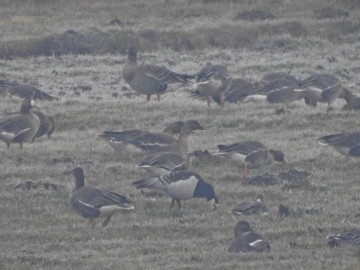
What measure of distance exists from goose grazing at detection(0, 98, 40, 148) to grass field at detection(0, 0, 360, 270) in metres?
0.24

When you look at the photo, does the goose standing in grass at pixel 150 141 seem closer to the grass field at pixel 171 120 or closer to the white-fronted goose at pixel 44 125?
the grass field at pixel 171 120

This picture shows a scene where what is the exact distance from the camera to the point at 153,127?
2242 cm

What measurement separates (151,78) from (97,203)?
37.0 ft

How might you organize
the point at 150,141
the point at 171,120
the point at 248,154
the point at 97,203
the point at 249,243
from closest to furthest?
the point at 249,243
the point at 97,203
the point at 248,154
the point at 150,141
the point at 171,120

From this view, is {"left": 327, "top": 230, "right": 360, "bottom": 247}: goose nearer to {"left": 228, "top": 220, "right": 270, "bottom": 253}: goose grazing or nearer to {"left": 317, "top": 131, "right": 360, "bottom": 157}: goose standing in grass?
{"left": 228, "top": 220, "right": 270, "bottom": 253}: goose grazing

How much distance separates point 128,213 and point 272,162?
375 centimetres

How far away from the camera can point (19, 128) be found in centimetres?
1962

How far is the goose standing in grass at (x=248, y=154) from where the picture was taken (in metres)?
17.5

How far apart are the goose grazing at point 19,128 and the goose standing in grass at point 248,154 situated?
375 centimetres

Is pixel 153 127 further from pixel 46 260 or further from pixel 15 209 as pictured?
pixel 46 260

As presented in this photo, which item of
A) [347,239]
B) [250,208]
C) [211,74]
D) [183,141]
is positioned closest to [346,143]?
[183,141]

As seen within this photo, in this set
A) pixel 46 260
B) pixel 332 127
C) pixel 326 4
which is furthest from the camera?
pixel 326 4

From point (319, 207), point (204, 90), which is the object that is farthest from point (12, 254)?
point (204, 90)

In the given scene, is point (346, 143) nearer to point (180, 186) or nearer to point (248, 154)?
point (248, 154)
